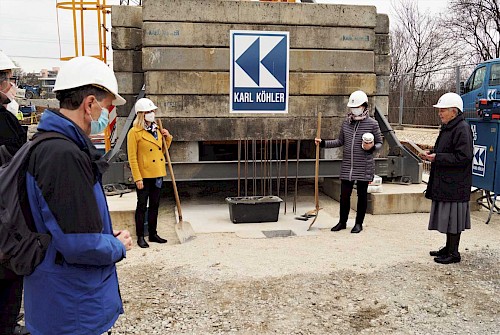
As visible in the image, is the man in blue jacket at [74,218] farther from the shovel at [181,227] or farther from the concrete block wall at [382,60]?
the concrete block wall at [382,60]

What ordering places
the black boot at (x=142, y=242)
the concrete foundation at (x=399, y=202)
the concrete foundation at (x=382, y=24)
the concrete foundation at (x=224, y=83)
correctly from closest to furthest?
the black boot at (x=142, y=242)
the concrete foundation at (x=224, y=83)
the concrete foundation at (x=399, y=202)
the concrete foundation at (x=382, y=24)

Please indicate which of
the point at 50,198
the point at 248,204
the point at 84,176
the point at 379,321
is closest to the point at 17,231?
the point at 50,198

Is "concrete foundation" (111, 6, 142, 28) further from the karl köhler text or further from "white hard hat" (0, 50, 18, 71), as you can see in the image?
"white hard hat" (0, 50, 18, 71)

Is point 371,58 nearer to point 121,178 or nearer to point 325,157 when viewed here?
point 325,157

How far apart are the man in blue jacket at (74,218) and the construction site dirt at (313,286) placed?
5.78 feet

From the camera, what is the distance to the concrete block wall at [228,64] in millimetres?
7496

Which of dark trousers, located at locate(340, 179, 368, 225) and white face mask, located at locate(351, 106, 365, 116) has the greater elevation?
white face mask, located at locate(351, 106, 365, 116)

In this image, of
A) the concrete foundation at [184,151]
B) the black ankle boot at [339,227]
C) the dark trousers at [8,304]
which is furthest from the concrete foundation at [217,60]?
the dark trousers at [8,304]

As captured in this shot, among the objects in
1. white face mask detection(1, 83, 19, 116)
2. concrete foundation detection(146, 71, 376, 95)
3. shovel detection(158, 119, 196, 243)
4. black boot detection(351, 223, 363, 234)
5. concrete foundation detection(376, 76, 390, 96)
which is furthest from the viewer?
concrete foundation detection(376, 76, 390, 96)

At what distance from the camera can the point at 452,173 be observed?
5277 millimetres

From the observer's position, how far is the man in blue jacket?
196 cm

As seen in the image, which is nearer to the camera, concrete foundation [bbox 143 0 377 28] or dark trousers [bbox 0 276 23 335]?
dark trousers [bbox 0 276 23 335]

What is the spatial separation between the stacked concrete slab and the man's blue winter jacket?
18.2 ft

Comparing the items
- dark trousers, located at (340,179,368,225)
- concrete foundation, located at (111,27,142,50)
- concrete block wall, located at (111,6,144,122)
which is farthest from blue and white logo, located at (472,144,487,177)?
concrete foundation, located at (111,27,142,50)
